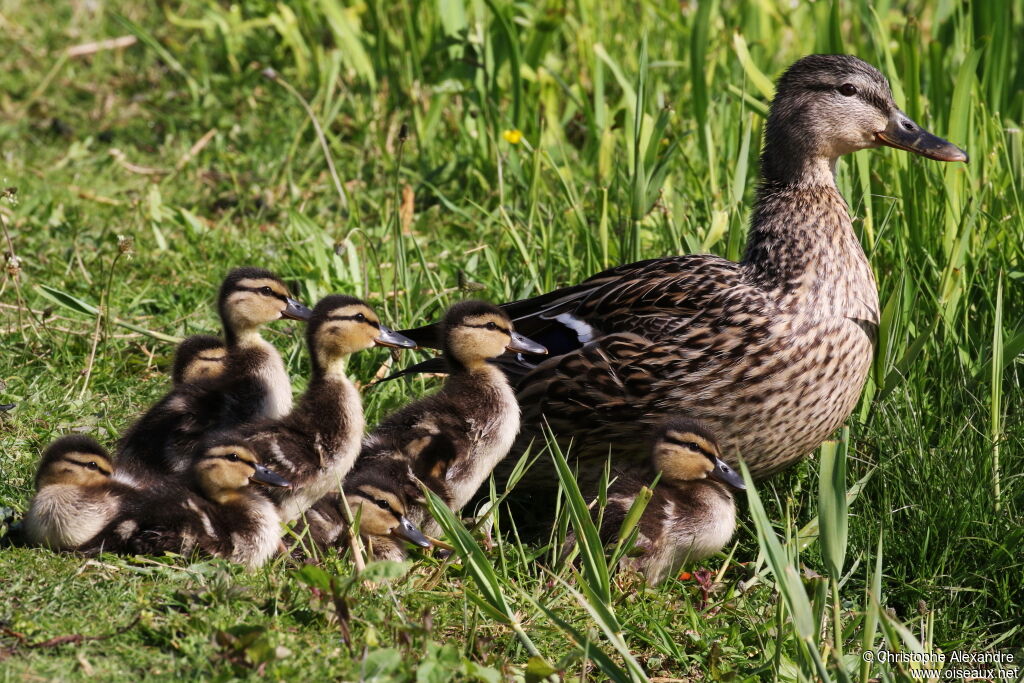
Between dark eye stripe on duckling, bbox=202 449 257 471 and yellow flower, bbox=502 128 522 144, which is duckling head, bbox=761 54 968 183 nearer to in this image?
yellow flower, bbox=502 128 522 144

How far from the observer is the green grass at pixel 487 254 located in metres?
3.46

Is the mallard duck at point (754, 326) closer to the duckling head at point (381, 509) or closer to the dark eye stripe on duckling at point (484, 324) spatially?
the dark eye stripe on duckling at point (484, 324)

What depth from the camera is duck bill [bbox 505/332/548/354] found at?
14.8 ft

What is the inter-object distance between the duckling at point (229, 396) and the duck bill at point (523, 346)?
32.2 inches

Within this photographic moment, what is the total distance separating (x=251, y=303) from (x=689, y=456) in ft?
5.54

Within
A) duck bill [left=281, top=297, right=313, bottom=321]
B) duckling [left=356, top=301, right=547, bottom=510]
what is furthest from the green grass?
duck bill [left=281, top=297, right=313, bottom=321]

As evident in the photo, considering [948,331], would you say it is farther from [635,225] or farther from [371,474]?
[371,474]

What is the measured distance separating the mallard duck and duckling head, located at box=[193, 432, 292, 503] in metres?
1.08

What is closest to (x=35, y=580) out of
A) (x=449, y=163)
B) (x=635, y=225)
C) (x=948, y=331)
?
(x=635, y=225)

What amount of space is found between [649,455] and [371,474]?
960 millimetres

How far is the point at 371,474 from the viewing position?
4.15 meters

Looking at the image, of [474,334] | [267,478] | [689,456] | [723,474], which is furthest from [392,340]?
[723,474]

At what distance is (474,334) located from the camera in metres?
4.43

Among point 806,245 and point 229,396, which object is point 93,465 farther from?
point 806,245
